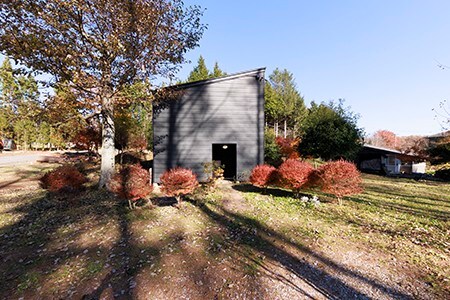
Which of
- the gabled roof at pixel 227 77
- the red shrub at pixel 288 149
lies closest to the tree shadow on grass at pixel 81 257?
the gabled roof at pixel 227 77

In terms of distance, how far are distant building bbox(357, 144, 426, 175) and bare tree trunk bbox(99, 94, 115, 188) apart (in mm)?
25996

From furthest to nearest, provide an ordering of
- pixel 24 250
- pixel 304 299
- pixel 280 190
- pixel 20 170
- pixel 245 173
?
pixel 20 170 → pixel 245 173 → pixel 280 190 → pixel 24 250 → pixel 304 299

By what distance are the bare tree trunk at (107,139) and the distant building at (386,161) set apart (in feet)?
85.3

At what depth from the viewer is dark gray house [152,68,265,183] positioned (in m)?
11.6

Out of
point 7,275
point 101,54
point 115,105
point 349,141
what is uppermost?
point 101,54

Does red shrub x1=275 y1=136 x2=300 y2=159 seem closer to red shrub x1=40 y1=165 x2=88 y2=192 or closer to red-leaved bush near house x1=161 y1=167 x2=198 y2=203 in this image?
red-leaved bush near house x1=161 y1=167 x2=198 y2=203

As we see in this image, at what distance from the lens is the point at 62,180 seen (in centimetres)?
1000

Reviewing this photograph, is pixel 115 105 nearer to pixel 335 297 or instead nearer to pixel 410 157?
pixel 335 297

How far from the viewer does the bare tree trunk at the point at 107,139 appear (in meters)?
10.4

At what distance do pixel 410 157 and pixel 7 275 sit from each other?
33.3 m

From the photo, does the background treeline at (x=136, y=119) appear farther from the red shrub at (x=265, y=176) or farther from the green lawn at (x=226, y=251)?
the red shrub at (x=265, y=176)

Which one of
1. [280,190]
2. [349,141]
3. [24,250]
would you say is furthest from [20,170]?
[349,141]

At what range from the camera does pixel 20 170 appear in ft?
56.5

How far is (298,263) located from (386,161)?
1060 inches
